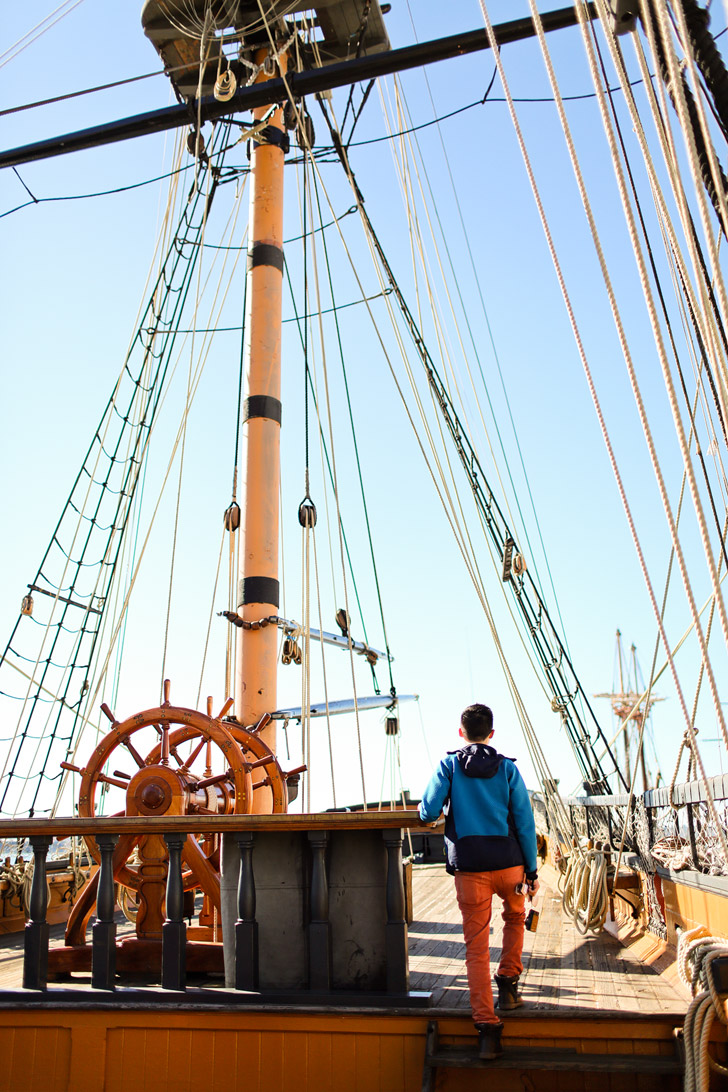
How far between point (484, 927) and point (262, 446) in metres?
4.39

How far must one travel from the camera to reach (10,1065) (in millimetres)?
3162

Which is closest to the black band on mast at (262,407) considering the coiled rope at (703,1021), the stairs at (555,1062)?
the stairs at (555,1062)

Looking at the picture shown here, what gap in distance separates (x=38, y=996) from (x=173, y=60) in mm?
9053

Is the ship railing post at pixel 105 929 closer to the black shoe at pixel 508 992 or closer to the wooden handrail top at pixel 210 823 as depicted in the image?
the wooden handrail top at pixel 210 823

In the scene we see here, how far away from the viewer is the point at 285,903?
11.1 feet

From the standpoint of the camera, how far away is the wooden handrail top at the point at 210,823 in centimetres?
328

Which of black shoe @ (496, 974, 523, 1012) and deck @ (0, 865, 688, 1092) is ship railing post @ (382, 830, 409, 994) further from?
black shoe @ (496, 974, 523, 1012)

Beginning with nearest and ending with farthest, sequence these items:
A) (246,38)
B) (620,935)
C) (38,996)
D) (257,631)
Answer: (38,996)
(620,935)
(257,631)
(246,38)

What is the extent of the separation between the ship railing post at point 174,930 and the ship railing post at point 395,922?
2.76 ft

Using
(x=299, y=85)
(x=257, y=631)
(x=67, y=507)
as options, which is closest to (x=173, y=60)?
(x=299, y=85)

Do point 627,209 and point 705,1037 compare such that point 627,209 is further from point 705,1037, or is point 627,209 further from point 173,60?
point 173,60

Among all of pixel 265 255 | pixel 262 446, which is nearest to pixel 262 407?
pixel 262 446

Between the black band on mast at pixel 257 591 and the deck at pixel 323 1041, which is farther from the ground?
the black band on mast at pixel 257 591

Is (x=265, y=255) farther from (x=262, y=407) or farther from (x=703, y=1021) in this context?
(x=703, y=1021)
